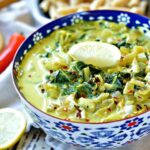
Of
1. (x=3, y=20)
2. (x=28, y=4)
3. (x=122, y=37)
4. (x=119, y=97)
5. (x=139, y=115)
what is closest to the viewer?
(x=139, y=115)

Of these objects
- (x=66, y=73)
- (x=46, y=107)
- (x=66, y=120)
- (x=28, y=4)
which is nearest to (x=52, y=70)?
(x=66, y=73)

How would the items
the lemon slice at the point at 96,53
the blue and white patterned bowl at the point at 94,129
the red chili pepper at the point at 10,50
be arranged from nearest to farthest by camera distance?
the blue and white patterned bowl at the point at 94,129, the lemon slice at the point at 96,53, the red chili pepper at the point at 10,50

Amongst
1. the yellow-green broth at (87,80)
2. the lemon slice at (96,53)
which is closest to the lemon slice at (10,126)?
the yellow-green broth at (87,80)

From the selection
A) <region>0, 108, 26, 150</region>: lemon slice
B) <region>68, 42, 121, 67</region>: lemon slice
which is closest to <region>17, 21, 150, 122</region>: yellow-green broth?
<region>68, 42, 121, 67</region>: lemon slice

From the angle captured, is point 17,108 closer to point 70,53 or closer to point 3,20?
point 70,53

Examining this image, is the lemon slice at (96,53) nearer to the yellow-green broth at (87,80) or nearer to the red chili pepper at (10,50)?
the yellow-green broth at (87,80)

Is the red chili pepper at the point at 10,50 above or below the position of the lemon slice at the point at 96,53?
below

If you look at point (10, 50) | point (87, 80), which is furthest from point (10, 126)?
point (10, 50)
